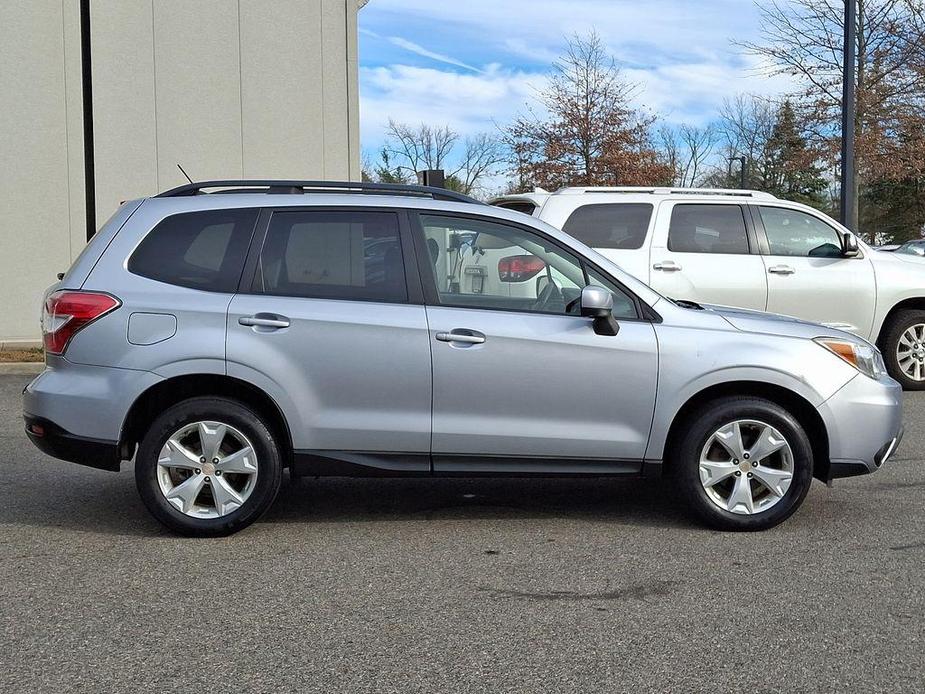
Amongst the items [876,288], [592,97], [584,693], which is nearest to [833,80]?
[592,97]

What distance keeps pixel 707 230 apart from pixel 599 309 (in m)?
5.74

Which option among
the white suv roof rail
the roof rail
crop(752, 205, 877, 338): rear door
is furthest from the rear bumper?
crop(752, 205, 877, 338): rear door

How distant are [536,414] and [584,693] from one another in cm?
224

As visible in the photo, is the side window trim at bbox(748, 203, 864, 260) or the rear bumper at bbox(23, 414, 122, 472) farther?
the side window trim at bbox(748, 203, 864, 260)

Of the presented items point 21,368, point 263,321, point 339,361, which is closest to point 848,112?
point 21,368

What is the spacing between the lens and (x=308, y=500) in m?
6.91

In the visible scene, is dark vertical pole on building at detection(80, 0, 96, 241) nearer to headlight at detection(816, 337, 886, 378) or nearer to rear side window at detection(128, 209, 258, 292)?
rear side window at detection(128, 209, 258, 292)

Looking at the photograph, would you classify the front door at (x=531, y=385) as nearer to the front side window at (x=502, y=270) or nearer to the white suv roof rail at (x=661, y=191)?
the front side window at (x=502, y=270)

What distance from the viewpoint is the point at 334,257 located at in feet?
19.8

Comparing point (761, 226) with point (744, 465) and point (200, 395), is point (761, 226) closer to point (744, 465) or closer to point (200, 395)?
point (744, 465)

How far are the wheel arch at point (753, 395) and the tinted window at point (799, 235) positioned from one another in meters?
5.54

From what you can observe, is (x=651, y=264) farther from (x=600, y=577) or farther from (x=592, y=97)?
(x=592, y=97)

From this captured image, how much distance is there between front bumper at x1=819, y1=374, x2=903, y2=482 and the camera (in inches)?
236

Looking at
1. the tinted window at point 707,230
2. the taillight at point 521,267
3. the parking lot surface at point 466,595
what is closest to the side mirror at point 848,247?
the tinted window at point 707,230
